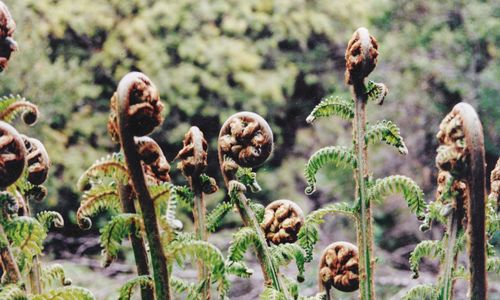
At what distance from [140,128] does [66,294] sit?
0.16m

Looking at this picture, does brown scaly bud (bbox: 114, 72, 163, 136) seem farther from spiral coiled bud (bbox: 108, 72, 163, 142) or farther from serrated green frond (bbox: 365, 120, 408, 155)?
serrated green frond (bbox: 365, 120, 408, 155)

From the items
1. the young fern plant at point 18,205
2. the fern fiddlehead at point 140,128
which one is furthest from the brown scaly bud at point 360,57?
the young fern plant at point 18,205

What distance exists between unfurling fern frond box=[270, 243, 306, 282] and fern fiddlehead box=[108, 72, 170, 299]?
161 millimetres

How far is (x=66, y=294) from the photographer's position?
1.89ft

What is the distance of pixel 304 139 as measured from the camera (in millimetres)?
4871

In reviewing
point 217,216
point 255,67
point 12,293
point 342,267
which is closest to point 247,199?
point 217,216

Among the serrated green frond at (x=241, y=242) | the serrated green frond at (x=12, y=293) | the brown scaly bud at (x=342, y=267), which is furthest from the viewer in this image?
the brown scaly bud at (x=342, y=267)

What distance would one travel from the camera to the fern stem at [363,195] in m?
0.68

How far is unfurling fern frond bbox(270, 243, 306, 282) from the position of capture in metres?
0.70

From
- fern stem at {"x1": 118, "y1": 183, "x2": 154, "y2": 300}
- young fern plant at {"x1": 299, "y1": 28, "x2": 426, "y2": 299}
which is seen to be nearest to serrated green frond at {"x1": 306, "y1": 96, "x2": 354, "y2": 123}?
young fern plant at {"x1": 299, "y1": 28, "x2": 426, "y2": 299}

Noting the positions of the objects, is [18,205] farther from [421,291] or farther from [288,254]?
[421,291]

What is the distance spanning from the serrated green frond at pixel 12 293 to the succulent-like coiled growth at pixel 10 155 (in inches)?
3.2

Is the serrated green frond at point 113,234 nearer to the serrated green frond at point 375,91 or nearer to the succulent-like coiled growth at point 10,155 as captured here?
the succulent-like coiled growth at point 10,155

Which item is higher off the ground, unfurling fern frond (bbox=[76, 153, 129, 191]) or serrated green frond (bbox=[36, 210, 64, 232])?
serrated green frond (bbox=[36, 210, 64, 232])
